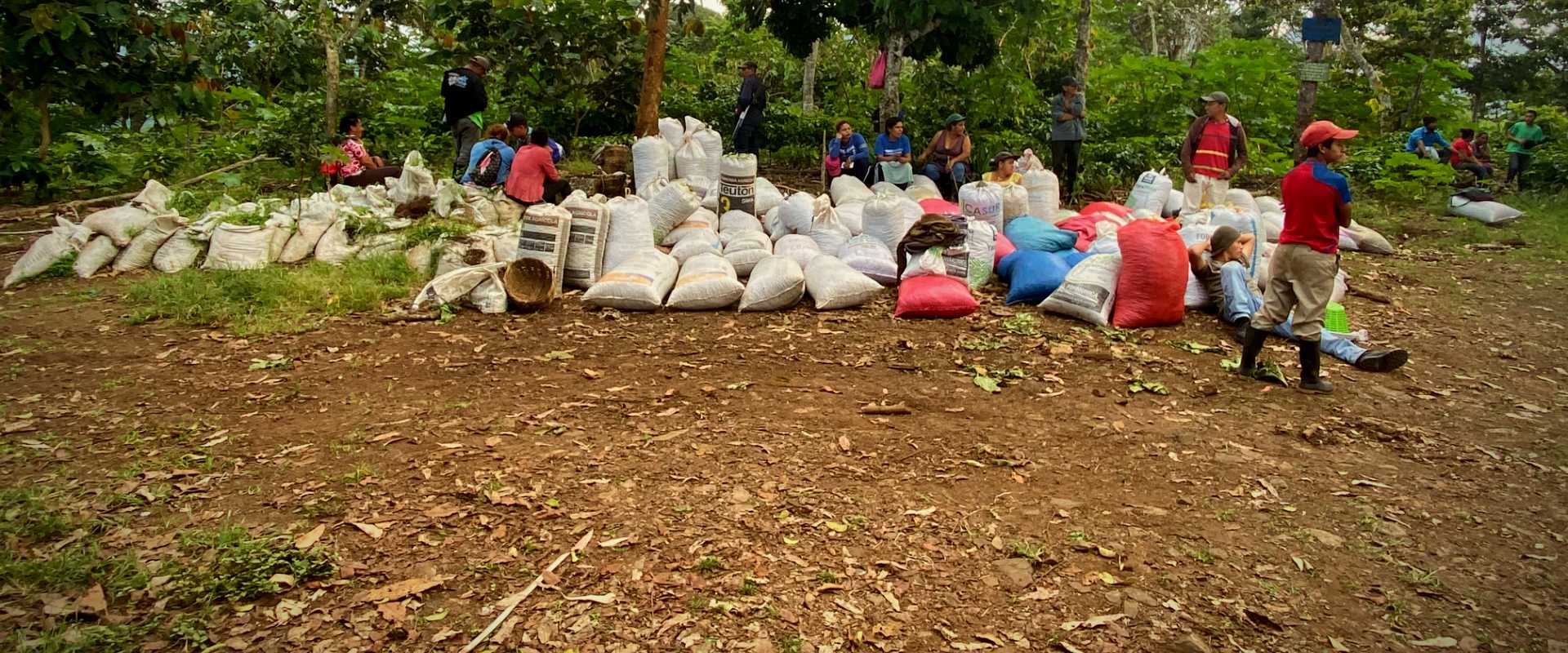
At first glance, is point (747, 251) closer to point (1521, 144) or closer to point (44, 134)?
point (44, 134)


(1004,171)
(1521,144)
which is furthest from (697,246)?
(1521,144)

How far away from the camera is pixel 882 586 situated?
2662 mm

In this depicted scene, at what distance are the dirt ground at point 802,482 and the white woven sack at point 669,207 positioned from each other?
1.41 m

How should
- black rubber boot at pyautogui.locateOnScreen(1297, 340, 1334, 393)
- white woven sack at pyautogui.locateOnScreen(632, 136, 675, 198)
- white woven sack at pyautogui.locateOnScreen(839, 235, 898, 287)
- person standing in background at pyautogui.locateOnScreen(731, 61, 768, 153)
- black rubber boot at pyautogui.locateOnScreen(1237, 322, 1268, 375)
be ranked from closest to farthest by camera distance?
black rubber boot at pyautogui.locateOnScreen(1297, 340, 1334, 393)
black rubber boot at pyautogui.locateOnScreen(1237, 322, 1268, 375)
white woven sack at pyautogui.locateOnScreen(839, 235, 898, 287)
white woven sack at pyautogui.locateOnScreen(632, 136, 675, 198)
person standing in background at pyautogui.locateOnScreen(731, 61, 768, 153)

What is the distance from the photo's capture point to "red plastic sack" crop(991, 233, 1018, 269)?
5.93 meters

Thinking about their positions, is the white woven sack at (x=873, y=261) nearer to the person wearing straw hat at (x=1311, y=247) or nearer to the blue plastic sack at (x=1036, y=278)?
the blue plastic sack at (x=1036, y=278)

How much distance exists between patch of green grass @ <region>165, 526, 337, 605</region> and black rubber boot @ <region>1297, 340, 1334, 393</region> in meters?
3.96

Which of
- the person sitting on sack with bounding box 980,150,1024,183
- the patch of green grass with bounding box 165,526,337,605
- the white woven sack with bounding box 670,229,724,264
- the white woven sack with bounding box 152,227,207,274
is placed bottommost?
the patch of green grass with bounding box 165,526,337,605

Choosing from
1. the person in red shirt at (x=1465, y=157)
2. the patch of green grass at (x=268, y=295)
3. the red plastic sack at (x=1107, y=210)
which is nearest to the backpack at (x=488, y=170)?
the patch of green grass at (x=268, y=295)

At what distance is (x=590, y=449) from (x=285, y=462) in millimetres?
1029

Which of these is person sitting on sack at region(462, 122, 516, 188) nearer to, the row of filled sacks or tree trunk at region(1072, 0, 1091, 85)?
the row of filled sacks

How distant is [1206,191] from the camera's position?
271 inches

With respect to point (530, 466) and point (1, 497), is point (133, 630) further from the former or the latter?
point (530, 466)

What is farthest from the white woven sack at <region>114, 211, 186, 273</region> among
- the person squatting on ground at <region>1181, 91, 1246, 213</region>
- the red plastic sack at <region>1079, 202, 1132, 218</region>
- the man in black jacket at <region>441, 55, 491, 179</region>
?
the person squatting on ground at <region>1181, 91, 1246, 213</region>
